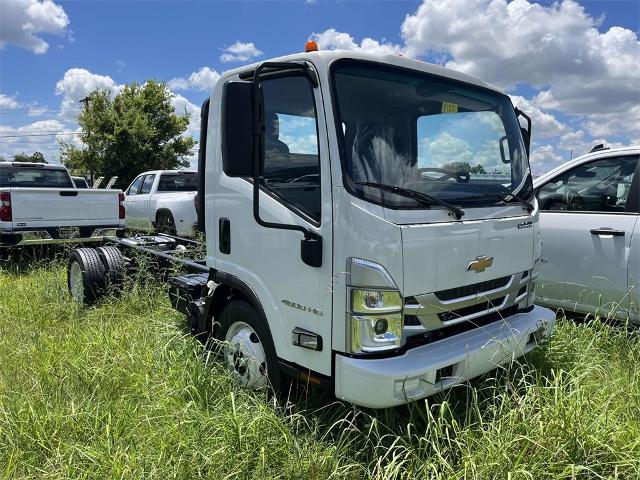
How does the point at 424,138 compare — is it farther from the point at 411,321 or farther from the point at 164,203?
the point at 164,203

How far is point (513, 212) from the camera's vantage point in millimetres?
3395

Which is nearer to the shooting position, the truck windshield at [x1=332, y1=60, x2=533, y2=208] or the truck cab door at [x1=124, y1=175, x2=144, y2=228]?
the truck windshield at [x1=332, y1=60, x2=533, y2=208]

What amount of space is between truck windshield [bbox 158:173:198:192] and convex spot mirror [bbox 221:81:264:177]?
1028 cm

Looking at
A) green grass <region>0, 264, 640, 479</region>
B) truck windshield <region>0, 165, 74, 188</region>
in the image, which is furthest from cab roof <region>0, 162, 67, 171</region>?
green grass <region>0, 264, 640, 479</region>

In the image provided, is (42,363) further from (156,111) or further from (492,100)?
(156,111)

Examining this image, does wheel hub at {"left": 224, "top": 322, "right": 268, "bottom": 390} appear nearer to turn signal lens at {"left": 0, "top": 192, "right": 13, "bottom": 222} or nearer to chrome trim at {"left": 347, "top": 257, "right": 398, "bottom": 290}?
chrome trim at {"left": 347, "top": 257, "right": 398, "bottom": 290}

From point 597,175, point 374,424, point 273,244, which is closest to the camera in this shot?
point 374,424

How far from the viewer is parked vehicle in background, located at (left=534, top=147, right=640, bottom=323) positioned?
426 cm

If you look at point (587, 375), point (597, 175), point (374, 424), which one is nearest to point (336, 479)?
point (374, 424)

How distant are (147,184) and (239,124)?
11.3 meters

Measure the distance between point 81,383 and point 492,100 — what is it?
3723 millimetres

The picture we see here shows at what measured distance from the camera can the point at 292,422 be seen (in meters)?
2.96

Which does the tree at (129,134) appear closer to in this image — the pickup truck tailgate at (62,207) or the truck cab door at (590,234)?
the pickup truck tailgate at (62,207)

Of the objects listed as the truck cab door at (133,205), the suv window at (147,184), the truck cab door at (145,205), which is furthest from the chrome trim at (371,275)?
the truck cab door at (133,205)
